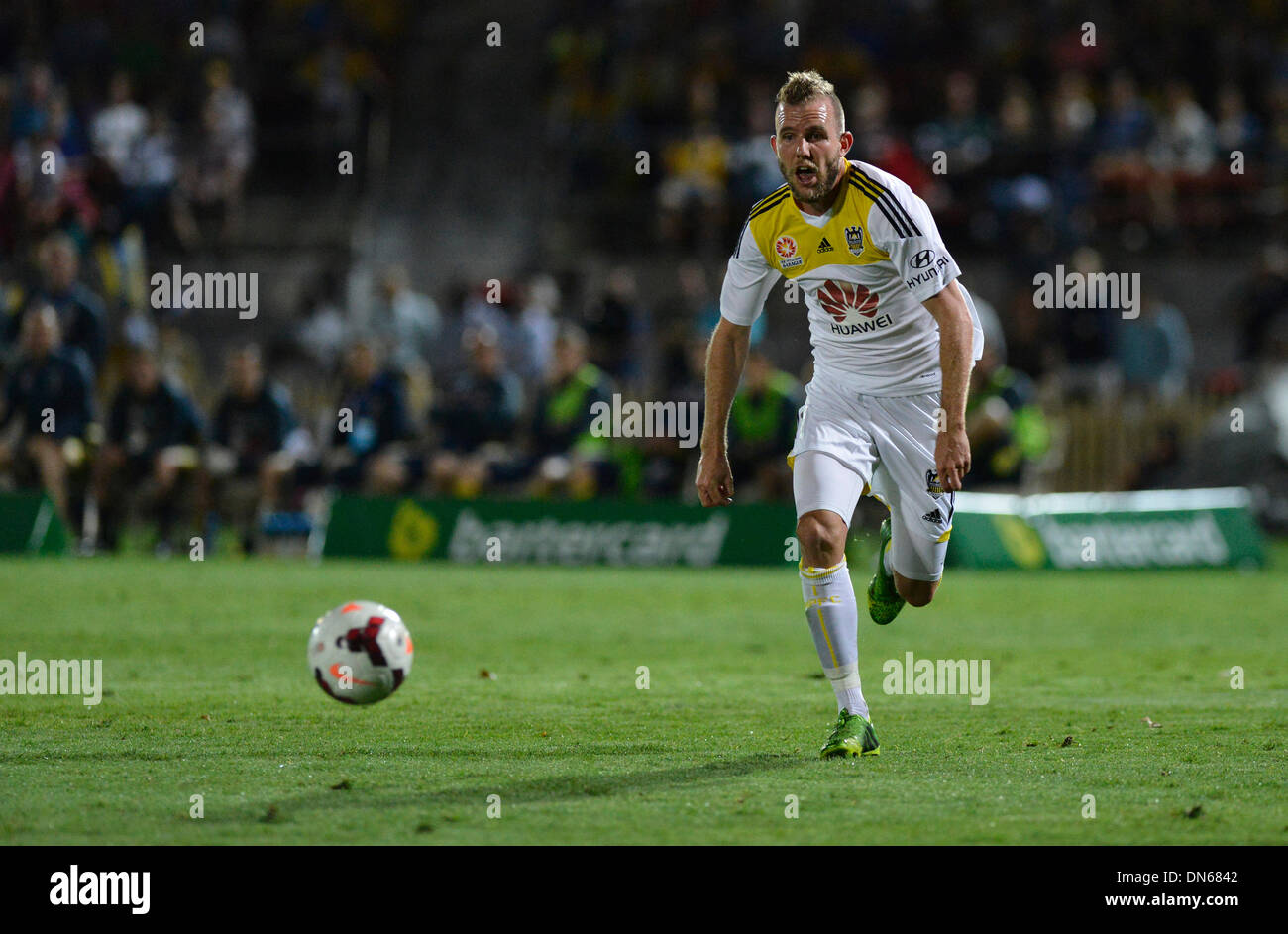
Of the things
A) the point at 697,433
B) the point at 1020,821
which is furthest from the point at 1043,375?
the point at 1020,821

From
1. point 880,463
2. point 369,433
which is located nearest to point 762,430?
point 369,433

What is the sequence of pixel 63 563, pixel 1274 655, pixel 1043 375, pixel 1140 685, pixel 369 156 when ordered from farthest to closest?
1. pixel 369 156
2. pixel 1043 375
3. pixel 63 563
4. pixel 1274 655
5. pixel 1140 685

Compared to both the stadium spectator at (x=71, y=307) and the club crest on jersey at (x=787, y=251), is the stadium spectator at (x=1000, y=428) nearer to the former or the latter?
the stadium spectator at (x=71, y=307)

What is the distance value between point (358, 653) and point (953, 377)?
2.95 meters

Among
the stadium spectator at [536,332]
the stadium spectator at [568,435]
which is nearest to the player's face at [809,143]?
the stadium spectator at [568,435]

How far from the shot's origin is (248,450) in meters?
18.9

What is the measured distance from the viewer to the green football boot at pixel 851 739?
7.21 meters

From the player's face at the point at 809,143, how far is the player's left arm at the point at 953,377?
0.69 metres

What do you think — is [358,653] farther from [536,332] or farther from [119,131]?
[119,131]

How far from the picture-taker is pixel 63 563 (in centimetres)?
1677

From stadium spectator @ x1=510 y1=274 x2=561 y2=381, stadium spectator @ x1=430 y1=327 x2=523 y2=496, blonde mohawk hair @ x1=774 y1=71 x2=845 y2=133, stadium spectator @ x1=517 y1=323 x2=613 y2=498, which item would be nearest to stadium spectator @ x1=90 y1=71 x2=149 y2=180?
stadium spectator @ x1=510 y1=274 x2=561 y2=381

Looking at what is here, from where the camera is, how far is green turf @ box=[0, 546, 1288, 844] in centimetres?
592
